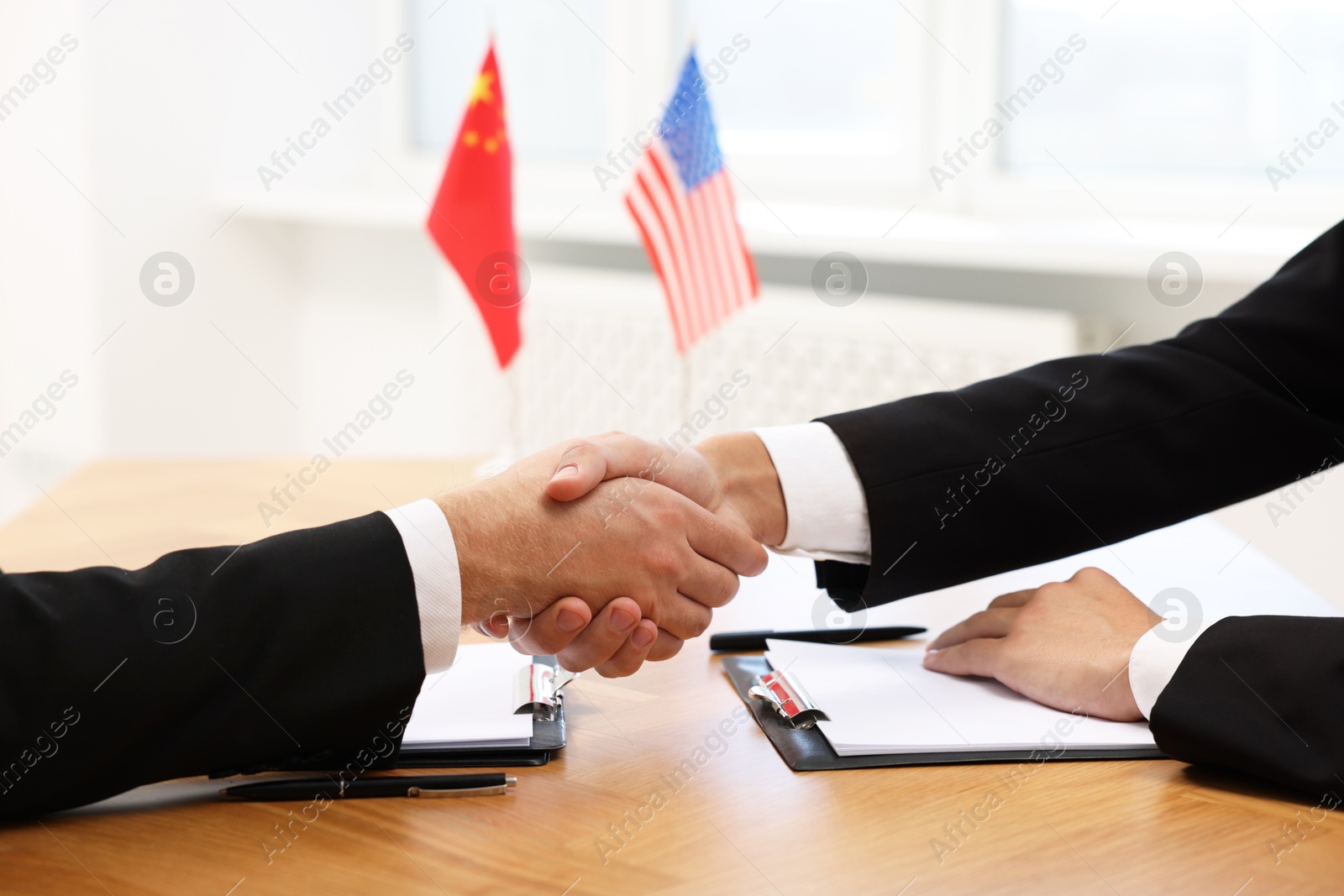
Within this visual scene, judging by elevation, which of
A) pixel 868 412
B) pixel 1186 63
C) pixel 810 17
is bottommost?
pixel 868 412

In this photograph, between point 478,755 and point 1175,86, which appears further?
point 1175,86

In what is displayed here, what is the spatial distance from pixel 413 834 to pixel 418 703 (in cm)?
22

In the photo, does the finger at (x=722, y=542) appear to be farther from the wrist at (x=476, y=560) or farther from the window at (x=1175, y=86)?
the window at (x=1175, y=86)

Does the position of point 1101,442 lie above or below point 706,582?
above

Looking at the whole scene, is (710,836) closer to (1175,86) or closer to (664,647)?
(664,647)

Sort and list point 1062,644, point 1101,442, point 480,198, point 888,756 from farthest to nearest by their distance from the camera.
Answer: point 480,198 → point 1101,442 → point 1062,644 → point 888,756

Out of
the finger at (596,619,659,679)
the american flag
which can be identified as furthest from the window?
the finger at (596,619,659,679)

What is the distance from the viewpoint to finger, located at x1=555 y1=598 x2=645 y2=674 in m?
0.99

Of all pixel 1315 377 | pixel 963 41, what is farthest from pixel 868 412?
pixel 963 41

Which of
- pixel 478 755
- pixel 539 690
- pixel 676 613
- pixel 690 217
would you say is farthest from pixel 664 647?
pixel 690 217

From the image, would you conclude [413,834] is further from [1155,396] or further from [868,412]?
[1155,396]

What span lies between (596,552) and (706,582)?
0.10m

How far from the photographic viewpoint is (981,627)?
39.1 inches

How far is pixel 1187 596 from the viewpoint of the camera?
117 centimetres
